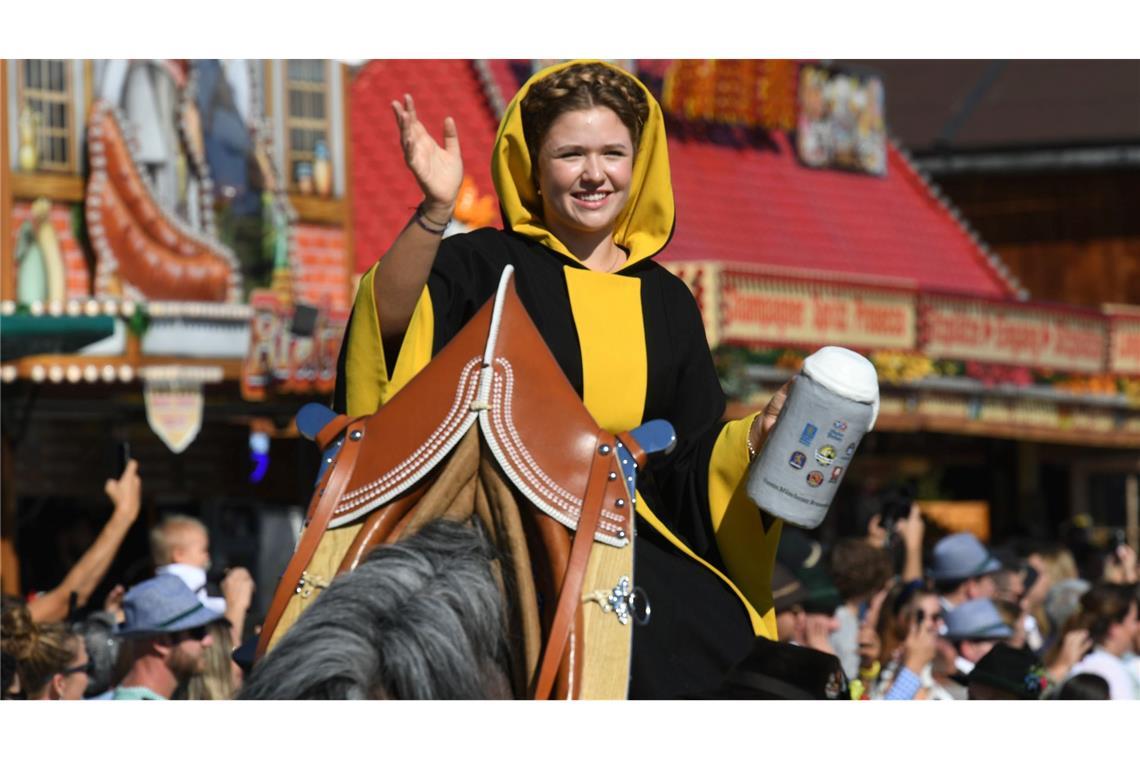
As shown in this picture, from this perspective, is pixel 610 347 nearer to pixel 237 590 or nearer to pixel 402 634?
pixel 402 634

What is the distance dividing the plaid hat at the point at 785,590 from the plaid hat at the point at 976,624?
28.4 inches

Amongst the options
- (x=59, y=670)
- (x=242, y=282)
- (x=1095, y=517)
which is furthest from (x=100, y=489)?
(x=1095, y=517)

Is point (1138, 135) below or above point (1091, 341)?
above

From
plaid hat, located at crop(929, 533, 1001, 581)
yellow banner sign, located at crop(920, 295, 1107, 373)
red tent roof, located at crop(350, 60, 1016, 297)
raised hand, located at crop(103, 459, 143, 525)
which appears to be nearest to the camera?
raised hand, located at crop(103, 459, 143, 525)

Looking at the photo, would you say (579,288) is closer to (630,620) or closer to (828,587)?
(630,620)

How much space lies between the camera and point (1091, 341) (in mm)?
19703

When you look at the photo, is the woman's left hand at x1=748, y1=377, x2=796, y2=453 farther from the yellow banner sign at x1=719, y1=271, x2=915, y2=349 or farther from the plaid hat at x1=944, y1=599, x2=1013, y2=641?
the yellow banner sign at x1=719, y1=271, x2=915, y2=349

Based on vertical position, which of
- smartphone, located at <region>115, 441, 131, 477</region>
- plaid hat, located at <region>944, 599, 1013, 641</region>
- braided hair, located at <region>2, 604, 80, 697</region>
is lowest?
plaid hat, located at <region>944, 599, 1013, 641</region>

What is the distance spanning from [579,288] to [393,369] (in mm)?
393

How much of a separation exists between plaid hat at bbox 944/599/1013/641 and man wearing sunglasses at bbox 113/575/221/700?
3.05m

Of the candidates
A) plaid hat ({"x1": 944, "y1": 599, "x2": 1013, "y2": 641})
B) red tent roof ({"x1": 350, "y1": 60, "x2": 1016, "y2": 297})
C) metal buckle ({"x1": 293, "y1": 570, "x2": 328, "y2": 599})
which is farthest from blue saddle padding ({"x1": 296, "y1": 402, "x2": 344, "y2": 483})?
red tent roof ({"x1": 350, "y1": 60, "x2": 1016, "y2": 297})

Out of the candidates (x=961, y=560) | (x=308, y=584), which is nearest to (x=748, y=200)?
(x=961, y=560)

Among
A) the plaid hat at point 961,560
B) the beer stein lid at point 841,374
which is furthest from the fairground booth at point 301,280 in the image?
the beer stein lid at point 841,374

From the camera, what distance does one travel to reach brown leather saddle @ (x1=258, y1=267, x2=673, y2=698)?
3178 mm
